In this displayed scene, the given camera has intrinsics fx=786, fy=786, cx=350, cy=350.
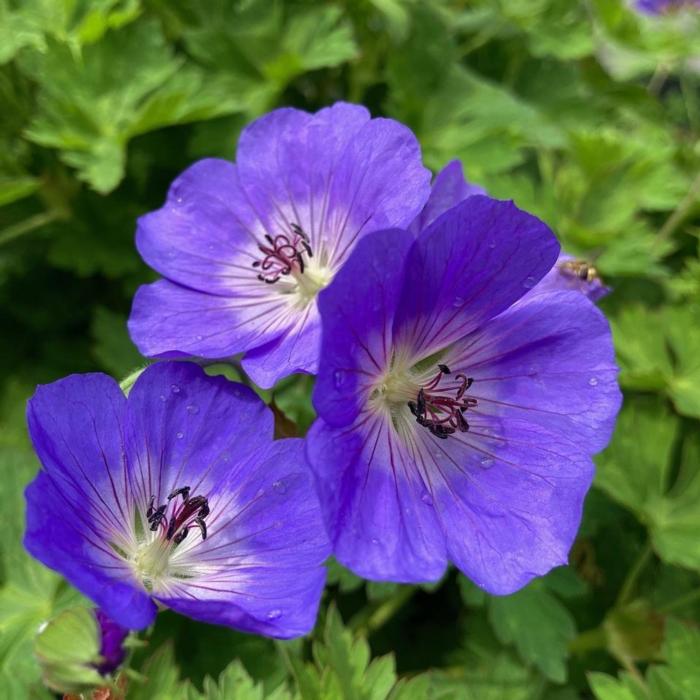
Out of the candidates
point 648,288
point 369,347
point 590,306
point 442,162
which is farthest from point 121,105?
point 648,288

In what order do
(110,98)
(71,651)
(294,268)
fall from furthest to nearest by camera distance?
(110,98), (294,268), (71,651)

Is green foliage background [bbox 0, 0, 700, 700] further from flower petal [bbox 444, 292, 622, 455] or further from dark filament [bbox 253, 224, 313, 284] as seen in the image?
flower petal [bbox 444, 292, 622, 455]

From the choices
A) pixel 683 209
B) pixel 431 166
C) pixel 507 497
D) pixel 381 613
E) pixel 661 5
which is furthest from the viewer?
pixel 661 5

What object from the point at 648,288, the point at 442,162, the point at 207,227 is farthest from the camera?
the point at 648,288

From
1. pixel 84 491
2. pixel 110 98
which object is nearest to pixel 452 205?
pixel 84 491

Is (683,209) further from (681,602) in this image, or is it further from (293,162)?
(293,162)

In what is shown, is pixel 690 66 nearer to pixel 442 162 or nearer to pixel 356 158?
pixel 442 162
